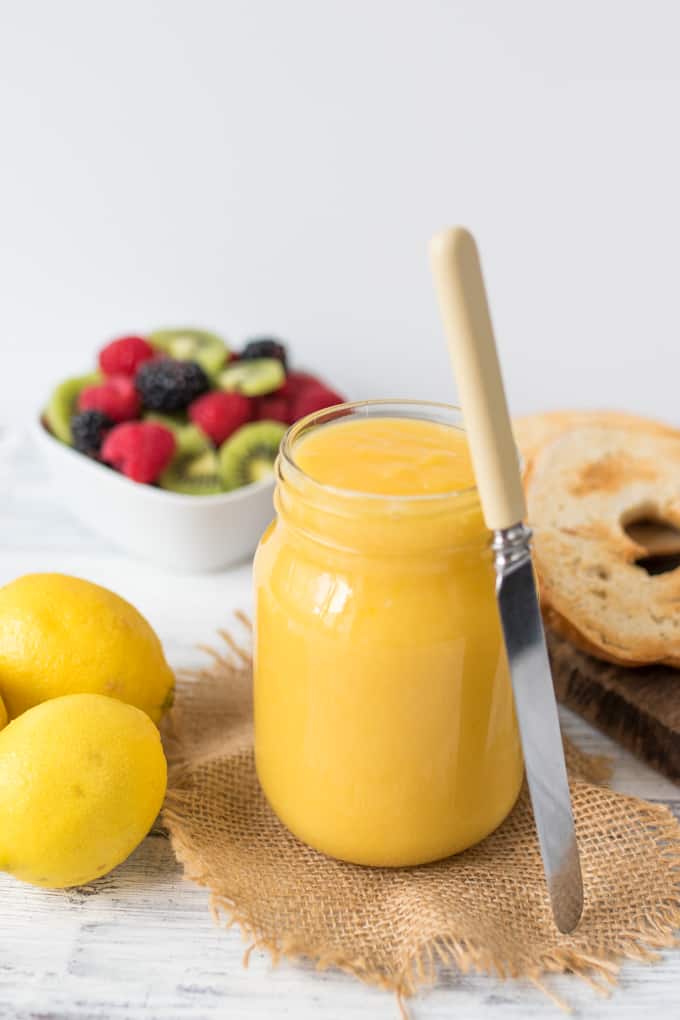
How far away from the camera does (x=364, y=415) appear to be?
44.2 inches

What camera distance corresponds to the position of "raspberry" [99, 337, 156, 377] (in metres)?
1.84

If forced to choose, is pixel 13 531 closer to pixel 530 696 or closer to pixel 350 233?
pixel 350 233

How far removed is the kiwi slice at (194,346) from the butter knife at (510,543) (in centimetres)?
107

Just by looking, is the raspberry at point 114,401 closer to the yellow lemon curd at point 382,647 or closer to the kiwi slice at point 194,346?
the kiwi slice at point 194,346

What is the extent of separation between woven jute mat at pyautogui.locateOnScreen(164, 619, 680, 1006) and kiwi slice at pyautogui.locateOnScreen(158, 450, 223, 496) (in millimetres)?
580

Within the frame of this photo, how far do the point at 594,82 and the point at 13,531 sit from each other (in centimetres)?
127

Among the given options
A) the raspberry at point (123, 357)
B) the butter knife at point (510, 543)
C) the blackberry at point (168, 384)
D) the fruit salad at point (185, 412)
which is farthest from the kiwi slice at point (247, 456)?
the butter knife at point (510, 543)

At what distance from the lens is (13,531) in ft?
5.92

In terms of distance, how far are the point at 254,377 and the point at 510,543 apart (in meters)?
1.00

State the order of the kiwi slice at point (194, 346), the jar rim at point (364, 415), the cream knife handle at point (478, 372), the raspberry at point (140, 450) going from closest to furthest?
the cream knife handle at point (478, 372) → the jar rim at point (364, 415) → the raspberry at point (140, 450) → the kiwi slice at point (194, 346)

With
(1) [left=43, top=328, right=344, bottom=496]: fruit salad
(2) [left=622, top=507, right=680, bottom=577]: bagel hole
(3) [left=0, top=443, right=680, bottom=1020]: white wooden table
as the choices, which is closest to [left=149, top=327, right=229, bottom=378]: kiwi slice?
(1) [left=43, top=328, right=344, bottom=496]: fruit salad

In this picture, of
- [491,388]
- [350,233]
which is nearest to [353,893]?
[491,388]

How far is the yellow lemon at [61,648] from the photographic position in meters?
1.11

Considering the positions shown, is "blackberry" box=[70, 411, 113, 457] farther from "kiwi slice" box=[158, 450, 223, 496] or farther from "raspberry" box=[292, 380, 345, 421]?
→ "raspberry" box=[292, 380, 345, 421]
